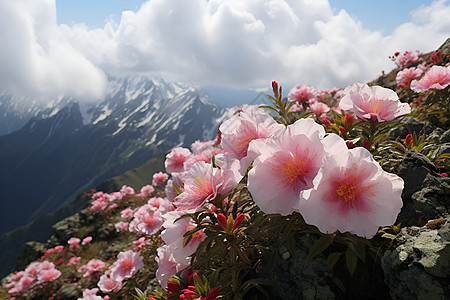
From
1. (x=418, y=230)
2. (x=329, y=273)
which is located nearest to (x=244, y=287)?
(x=329, y=273)

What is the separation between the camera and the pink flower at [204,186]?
58.5 inches

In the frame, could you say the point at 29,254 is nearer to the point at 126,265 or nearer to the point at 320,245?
the point at 126,265

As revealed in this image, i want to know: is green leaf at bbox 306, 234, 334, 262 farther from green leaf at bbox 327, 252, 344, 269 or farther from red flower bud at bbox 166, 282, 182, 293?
red flower bud at bbox 166, 282, 182, 293

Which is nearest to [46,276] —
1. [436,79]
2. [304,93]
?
[304,93]

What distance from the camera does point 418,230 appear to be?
1.35 meters

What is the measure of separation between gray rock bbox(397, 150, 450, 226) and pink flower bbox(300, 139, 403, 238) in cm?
64

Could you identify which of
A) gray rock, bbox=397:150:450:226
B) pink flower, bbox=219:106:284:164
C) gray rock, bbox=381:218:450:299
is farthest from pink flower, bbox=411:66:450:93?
pink flower, bbox=219:106:284:164

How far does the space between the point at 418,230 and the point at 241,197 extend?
3.98ft

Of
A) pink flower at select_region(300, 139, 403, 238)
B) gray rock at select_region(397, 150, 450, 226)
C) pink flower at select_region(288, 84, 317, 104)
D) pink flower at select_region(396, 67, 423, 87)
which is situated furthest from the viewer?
pink flower at select_region(396, 67, 423, 87)

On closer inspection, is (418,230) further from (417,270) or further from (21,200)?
(21,200)

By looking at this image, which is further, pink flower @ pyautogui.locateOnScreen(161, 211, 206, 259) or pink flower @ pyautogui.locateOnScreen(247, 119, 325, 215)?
pink flower @ pyautogui.locateOnScreen(161, 211, 206, 259)

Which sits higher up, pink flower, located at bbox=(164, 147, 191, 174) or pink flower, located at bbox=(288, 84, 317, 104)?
pink flower, located at bbox=(288, 84, 317, 104)

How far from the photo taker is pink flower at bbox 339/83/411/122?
5.24 feet

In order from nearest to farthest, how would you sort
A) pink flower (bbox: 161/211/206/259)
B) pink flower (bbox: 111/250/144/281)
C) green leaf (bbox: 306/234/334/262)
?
green leaf (bbox: 306/234/334/262) → pink flower (bbox: 161/211/206/259) → pink flower (bbox: 111/250/144/281)
